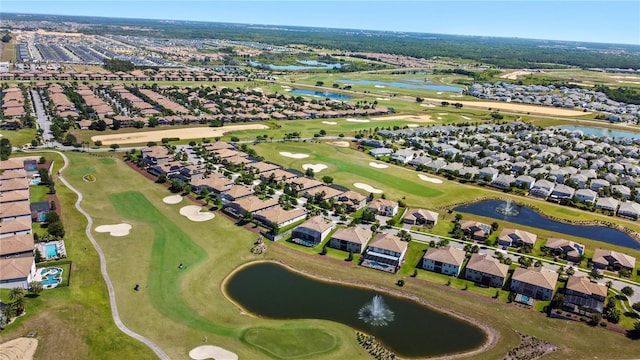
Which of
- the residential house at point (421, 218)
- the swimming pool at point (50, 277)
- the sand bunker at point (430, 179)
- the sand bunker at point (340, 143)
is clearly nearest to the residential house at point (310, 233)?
the residential house at point (421, 218)

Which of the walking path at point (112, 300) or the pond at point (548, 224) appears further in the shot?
the pond at point (548, 224)

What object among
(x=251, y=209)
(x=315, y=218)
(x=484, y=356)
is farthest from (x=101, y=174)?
(x=484, y=356)

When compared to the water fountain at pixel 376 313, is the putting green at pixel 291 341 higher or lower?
lower

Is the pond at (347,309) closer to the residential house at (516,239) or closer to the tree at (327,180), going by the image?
the residential house at (516,239)

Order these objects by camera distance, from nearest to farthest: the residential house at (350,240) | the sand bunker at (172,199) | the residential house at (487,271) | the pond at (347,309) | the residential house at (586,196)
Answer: the pond at (347,309) < the residential house at (487,271) < the residential house at (350,240) < the sand bunker at (172,199) < the residential house at (586,196)

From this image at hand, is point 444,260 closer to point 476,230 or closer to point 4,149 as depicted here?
point 476,230
